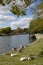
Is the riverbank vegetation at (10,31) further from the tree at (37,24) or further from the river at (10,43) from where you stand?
the river at (10,43)

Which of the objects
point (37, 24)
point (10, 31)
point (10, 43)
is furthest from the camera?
point (10, 31)

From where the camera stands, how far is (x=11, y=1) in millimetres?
15016

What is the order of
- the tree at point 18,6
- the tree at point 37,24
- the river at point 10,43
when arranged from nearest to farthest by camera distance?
the tree at point 18,6, the tree at point 37,24, the river at point 10,43

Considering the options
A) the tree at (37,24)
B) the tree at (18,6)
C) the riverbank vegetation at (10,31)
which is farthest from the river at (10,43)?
the riverbank vegetation at (10,31)

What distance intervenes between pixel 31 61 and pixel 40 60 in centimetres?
67

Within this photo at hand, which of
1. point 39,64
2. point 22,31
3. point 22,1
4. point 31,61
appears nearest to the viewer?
point 39,64

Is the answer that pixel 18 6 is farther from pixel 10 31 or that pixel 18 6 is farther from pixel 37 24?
pixel 10 31

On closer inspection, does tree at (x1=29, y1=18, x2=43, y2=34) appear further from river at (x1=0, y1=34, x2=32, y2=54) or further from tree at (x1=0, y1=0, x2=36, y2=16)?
tree at (x1=0, y1=0, x2=36, y2=16)

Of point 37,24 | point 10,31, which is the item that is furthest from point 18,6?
point 10,31

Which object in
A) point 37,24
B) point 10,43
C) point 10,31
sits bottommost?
→ point 10,31

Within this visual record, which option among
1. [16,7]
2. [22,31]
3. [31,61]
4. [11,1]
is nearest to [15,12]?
[16,7]

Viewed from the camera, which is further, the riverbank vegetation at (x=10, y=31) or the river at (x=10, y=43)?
the riverbank vegetation at (x=10, y=31)

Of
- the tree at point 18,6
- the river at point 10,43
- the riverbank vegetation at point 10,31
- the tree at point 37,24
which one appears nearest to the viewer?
the tree at point 18,6

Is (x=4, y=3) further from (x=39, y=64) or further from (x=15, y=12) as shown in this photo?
(x=39, y=64)
